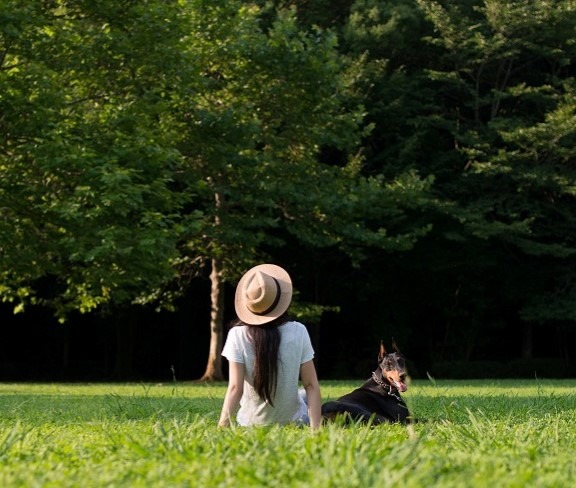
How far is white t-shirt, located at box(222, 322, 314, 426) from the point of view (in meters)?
6.96

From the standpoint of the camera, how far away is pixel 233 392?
6887 mm

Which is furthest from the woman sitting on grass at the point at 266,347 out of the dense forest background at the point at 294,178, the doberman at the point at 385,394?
the dense forest background at the point at 294,178

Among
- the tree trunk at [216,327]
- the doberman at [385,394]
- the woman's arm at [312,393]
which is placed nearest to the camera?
the woman's arm at [312,393]

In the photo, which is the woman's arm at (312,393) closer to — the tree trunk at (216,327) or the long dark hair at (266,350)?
the long dark hair at (266,350)

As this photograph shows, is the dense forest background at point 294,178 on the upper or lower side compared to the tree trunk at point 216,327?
upper

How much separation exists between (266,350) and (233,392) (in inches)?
13.0

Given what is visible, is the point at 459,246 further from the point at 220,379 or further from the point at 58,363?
the point at 58,363

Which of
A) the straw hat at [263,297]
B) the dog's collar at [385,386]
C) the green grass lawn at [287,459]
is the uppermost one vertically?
the straw hat at [263,297]

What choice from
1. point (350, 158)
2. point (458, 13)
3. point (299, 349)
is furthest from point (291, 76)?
point (299, 349)

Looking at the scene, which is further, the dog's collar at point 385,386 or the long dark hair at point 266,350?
the dog's collar at point 385,386

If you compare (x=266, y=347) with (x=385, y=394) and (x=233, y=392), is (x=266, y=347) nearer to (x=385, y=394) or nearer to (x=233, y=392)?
(x=233, y=392)

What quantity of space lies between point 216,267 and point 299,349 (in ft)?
70.0

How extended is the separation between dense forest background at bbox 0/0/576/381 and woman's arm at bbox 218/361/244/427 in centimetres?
1327

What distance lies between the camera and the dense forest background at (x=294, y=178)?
21484mm
